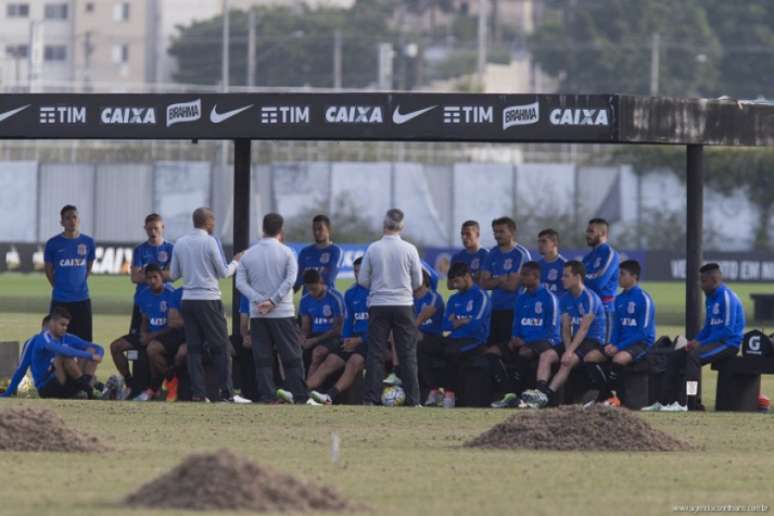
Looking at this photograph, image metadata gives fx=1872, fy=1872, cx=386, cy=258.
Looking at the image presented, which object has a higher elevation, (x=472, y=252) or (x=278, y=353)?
(x=472, y=252)

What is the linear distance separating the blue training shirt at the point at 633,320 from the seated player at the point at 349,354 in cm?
238

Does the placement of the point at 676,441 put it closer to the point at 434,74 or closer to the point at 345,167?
the point at 345,167

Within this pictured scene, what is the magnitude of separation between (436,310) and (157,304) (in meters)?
2.69

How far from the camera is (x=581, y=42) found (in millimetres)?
110375

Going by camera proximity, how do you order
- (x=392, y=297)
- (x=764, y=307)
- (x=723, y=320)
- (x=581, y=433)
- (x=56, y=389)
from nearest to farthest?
(x=581, y=433), (x=392, y=297), (x=723, y=320), (x=56, y=389), (x=764, y=307)

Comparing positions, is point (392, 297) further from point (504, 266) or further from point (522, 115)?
point (522, 115)

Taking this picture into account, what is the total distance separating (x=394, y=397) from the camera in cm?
1736

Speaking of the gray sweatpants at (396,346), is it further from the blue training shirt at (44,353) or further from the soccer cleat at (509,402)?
the blue training shirt at (44,353)

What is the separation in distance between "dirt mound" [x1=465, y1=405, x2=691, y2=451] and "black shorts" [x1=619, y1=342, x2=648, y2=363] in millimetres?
3461

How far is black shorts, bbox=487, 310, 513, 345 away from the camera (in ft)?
59.4

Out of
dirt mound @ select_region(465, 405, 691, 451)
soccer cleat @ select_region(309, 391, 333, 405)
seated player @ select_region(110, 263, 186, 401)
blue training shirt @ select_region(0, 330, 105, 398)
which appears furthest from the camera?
seated player @ select_region(110, 263, 186, 401)

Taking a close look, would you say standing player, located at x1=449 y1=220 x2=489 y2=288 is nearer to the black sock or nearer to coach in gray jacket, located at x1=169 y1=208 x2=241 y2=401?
the black sock

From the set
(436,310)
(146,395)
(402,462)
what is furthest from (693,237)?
(402,462)

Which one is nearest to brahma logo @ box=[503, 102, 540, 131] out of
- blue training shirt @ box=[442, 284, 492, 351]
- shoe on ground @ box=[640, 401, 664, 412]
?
blue training shirt @ box=[442, 284, 492, 351]
